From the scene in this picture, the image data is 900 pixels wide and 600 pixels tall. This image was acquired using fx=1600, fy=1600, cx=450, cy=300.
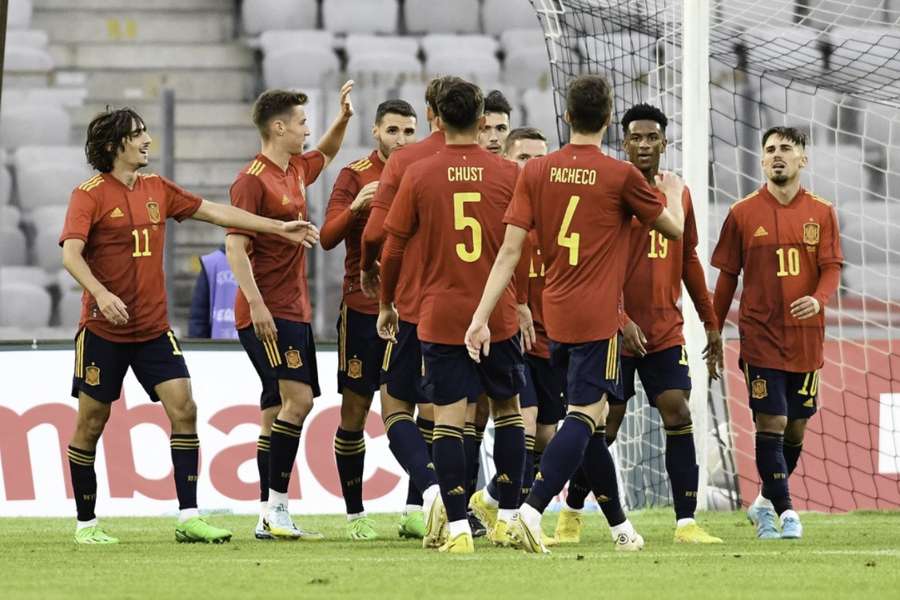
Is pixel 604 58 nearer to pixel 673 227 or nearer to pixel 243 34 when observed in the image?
pixel 673 227

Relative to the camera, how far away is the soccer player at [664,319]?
730 cm

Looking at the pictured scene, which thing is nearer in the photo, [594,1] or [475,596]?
[475,596]

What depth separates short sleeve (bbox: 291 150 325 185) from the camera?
8273 millimetres

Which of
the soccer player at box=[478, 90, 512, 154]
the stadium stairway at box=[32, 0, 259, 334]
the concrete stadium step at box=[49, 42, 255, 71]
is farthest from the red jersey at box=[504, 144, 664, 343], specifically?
the concrete stadium step at box=[49, 42, 255, 71]

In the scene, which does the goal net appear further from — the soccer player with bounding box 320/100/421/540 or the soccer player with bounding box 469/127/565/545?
the soccer player with bounding box 320/100/421/540

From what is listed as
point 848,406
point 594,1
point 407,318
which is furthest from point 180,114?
point 407,318

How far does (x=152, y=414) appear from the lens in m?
10.5

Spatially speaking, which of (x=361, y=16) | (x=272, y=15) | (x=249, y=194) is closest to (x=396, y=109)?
(x=249, y=194)

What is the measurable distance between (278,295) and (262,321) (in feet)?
0.93

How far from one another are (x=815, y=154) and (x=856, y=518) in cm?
686

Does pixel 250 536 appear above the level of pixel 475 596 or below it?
below

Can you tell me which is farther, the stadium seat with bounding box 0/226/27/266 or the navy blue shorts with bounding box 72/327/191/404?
the stadium seat with bounding box 0/226/27/266

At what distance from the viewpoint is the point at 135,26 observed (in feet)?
60.4

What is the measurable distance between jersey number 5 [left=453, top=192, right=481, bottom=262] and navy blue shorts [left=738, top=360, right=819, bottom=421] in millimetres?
1985
